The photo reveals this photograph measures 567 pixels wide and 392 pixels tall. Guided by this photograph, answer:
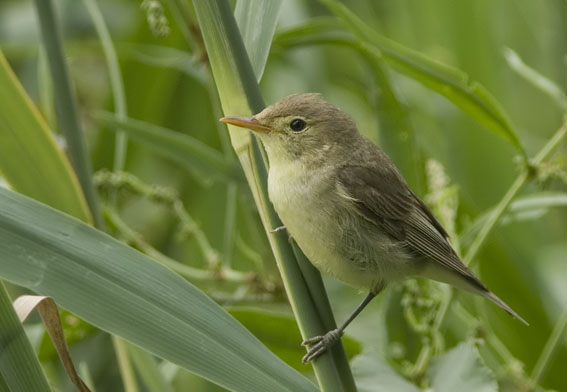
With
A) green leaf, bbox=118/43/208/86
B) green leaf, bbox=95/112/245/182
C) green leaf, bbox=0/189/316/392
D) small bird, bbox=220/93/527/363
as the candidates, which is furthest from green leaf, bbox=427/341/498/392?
green leaf, bbox=118/43/208/86

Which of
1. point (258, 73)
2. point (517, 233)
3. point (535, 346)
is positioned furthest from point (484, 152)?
point (258, 73)

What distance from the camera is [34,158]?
2.01m

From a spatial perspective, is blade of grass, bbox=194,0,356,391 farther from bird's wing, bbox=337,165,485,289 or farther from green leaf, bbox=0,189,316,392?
bird's wing, bbox=337,165,485,289

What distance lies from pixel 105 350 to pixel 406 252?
1155 millimetres

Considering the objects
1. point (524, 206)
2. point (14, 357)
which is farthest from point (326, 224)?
point (14, 357)

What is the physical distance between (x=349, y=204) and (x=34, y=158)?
766mm

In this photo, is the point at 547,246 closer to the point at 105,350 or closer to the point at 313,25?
the point at 313,25

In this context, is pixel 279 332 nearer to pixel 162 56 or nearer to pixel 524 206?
pixel 524 206

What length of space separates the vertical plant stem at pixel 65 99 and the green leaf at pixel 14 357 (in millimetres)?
776

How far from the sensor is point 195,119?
3.61m

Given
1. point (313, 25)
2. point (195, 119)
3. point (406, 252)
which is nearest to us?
point (406, 252)

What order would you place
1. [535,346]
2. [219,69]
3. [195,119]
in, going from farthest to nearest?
[195,119]
[535,346]
[219,69]

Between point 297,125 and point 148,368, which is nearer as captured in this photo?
point 148,368

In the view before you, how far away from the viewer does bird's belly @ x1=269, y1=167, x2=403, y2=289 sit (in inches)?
76.8
